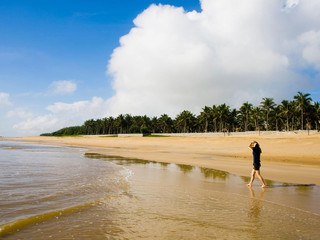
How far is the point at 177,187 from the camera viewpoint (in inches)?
390

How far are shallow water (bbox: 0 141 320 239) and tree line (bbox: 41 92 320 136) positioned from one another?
8110cm

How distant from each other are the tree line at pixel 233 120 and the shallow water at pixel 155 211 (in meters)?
81.1

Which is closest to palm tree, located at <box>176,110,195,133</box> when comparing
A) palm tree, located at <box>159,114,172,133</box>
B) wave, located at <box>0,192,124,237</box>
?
palm tree, located at <box>159,114,172,133</box>

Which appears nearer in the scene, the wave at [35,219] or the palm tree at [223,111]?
the wave at [35,219]

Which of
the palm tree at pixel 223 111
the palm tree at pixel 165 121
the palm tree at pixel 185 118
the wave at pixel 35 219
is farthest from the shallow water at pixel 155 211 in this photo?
the palm tree at pixel 165 121

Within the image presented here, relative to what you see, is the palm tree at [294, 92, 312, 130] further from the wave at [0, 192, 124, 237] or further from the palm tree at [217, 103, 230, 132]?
the wave at [0, 192, 124, 237]

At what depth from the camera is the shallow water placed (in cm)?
508

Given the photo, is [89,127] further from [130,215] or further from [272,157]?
[130,215]

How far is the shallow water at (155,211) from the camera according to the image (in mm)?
5078

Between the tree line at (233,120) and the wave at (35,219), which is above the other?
the tree line at (233,120)

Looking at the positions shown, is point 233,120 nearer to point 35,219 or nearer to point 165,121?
point 165,121

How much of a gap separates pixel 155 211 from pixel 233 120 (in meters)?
114

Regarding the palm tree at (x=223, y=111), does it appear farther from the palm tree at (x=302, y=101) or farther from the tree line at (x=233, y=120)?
the palm tree at (x=302, y=101)

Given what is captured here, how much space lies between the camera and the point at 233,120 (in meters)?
114
